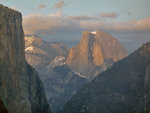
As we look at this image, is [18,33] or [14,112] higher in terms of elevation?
[18,33]

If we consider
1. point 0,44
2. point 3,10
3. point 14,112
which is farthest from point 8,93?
point 3,10

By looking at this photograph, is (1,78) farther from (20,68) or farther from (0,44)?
(20,68)

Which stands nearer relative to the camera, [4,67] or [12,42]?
[4,67]

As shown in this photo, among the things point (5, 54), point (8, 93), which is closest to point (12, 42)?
point (5, 54)

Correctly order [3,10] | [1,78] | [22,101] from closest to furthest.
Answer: [1,78]
[3,10]
[22,101]

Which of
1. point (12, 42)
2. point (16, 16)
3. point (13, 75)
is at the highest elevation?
point (16, 16)

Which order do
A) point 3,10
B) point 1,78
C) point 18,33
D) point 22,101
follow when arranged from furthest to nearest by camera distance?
point 18,33
point 22,101
point 3,10
point 1,78

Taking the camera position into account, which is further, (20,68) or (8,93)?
(20,68)

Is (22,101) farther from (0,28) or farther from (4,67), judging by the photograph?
(0,28)

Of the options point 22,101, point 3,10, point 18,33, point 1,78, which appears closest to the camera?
point 1,78
